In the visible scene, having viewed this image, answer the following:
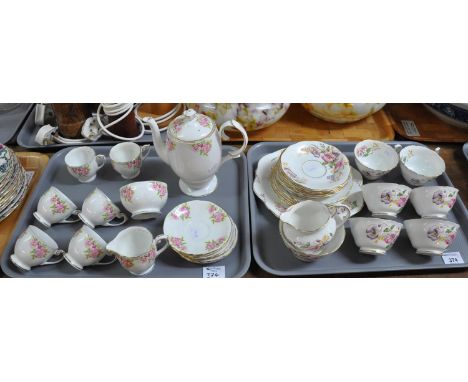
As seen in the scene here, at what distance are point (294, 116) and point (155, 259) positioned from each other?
0.75 meters

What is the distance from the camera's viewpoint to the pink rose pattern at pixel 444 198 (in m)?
0.97

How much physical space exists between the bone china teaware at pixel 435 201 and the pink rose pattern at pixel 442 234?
90 mm

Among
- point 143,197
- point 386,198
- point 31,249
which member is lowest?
point 31,249

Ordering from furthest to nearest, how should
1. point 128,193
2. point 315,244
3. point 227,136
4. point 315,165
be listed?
point 227,136, point 315,165, point 128,193, point 315,244

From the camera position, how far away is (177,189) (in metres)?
1.09

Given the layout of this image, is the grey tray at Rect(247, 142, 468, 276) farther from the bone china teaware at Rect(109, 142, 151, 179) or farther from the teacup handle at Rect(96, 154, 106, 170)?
the teacup handle at Rect(96, 154, 106, 170)

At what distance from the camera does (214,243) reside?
922mm

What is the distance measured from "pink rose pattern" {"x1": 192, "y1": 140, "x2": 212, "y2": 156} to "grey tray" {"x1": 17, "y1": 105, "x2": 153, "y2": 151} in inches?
15.4

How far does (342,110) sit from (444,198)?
0.44 m

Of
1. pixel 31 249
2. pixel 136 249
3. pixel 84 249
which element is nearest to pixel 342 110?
pixel 136 249

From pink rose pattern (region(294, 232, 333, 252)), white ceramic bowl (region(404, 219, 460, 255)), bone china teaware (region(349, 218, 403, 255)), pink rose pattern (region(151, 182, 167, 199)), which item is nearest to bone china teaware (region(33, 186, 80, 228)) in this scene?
pink rose pattern (region(151, 182, 167, 199))

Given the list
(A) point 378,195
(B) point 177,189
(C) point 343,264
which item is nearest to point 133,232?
(B) point 177,189

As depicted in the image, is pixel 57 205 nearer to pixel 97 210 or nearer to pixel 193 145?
pixel 97 210

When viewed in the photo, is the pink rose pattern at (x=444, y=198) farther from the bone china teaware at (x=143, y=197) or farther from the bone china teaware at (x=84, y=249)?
the bone china teaware at (x=84, y=249)
